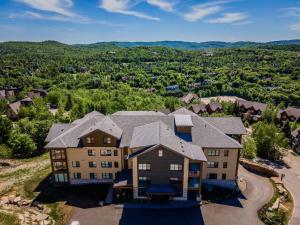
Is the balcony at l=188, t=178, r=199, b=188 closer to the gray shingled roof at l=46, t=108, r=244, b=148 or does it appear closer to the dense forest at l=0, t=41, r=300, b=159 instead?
the gray shingled roof at l=46, t=108, r=244, b=148

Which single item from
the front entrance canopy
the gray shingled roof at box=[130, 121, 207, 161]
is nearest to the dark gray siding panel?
the front entrance canopy

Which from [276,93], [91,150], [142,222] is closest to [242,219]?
[142,222]

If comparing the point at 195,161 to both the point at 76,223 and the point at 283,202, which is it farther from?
the point at 76,223

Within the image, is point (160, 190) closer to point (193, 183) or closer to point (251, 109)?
point (193, 183)

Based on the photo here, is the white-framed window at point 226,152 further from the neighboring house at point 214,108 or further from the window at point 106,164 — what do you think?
the neighboring house at point 214,108

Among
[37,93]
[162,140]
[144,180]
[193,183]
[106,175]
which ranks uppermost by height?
[162,140]

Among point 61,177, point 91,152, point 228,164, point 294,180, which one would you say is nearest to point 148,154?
point 91,152
